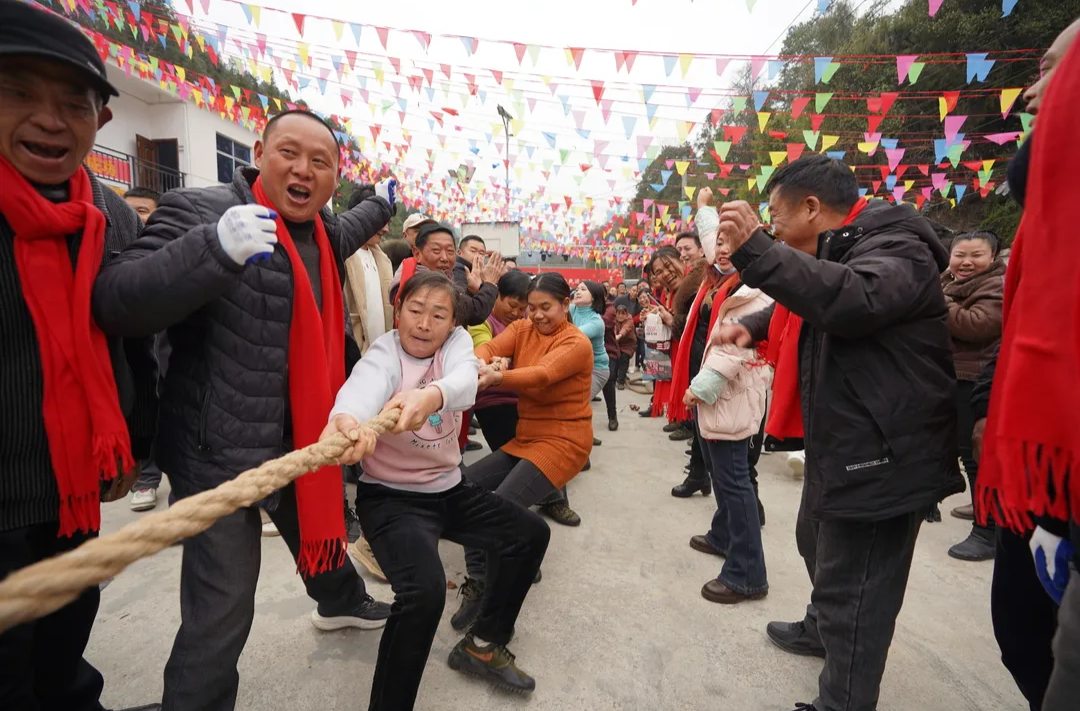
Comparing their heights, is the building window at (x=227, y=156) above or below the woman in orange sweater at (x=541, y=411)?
above

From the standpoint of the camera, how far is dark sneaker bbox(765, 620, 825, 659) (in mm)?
2230

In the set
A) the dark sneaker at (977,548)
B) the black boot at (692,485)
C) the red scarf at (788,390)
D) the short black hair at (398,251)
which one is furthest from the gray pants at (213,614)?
the dark sneaker at (977,548)

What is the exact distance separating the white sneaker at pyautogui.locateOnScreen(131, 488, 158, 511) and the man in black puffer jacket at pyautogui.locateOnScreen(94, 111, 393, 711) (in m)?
2.49

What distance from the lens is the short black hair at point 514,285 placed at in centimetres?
399

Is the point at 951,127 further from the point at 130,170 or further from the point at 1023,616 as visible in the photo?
the point at 130,170

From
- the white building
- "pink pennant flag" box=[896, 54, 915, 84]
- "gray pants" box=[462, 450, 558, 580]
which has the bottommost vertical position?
"gray pants" box=[462, 450, 558, 580]

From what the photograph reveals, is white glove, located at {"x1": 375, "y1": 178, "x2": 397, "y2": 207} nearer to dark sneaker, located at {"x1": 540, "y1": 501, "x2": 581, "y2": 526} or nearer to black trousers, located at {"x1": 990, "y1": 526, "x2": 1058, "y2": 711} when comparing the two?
dark sneaker, located at {"x1": 540, "y1": 501, "x2": 581, "y2": 526}

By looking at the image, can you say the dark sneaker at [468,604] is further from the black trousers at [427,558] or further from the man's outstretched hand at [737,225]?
the man's outstretched hand at [737,225]

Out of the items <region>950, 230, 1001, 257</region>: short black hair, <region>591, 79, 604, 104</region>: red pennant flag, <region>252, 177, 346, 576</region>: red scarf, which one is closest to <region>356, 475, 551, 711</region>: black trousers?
<region>252, 177, 346, 576</region>: red scarf

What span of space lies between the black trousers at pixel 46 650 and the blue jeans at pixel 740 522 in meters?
2.64

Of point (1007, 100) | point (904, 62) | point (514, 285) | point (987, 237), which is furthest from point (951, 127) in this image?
point (514, 285)

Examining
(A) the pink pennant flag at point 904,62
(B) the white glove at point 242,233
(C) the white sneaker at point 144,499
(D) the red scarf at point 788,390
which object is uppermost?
(A) the pink pennant flag at point 904,62

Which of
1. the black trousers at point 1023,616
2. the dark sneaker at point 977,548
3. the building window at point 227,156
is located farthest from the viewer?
the building window at point 227,156

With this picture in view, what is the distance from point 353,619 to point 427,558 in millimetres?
929
